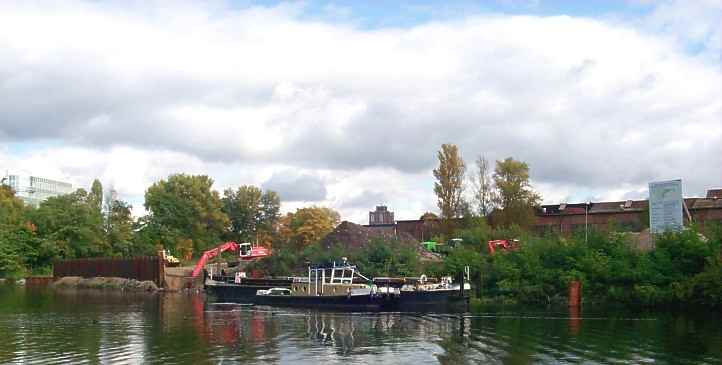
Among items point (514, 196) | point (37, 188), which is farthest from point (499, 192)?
point (37, 188)

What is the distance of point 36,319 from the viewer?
40.8m

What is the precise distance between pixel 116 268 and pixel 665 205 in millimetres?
55404

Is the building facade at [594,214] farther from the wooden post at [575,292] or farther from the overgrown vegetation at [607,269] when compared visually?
the wooden post at [575,292]

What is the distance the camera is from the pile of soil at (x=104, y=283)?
77.0 metres

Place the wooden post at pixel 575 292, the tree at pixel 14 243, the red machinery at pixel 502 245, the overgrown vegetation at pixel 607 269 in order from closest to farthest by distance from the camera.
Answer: the overgrown vegetation at pixel 607 269, the wooden post at pixel 575 292, the red machinery at pixel 502 245, the tree at pixel 14 243

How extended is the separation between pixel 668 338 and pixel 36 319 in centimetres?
3059

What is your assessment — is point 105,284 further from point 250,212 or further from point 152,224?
point 250,212

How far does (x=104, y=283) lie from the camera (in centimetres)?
8062

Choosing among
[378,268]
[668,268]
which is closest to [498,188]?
[378,268]

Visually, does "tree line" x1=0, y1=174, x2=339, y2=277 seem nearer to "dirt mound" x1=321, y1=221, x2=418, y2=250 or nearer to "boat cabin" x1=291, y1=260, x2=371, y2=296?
"dirt mound" x1=321, y1=221, x2=418, y2=250

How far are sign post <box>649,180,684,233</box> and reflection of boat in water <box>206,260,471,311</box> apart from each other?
13982mm

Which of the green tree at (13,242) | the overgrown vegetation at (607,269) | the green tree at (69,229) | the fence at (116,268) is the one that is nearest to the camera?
the overgrown vegetation at (607,269)

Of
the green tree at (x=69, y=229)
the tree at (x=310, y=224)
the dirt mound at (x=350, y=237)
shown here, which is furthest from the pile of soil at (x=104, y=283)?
the tree at (x=310, y=224)

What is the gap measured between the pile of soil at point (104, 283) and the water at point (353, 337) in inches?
1138
